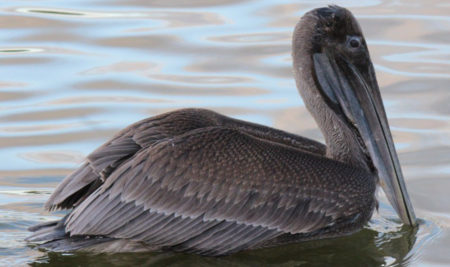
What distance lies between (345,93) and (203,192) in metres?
1.48

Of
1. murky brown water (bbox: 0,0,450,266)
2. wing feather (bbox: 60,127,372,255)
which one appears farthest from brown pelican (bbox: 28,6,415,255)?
murky brown water (bbox: 0,0,450,266)

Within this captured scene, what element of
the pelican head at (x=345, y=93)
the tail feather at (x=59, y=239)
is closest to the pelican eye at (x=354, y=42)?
the pelican head at (x=345, y=93)

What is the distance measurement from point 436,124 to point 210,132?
3.29 metres

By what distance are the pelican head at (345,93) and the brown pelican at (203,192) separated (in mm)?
52

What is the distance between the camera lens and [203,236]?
7.95m

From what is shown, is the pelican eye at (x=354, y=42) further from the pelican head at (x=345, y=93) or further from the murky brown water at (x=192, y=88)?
the murky brown water at (x=192, y=88)

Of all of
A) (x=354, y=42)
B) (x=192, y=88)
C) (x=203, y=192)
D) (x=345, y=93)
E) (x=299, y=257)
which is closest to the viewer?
(x=203, y=192)

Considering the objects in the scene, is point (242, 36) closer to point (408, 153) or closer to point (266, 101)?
point (266, 101)

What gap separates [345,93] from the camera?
28.3ft

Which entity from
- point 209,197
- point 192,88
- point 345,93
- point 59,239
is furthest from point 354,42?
point 192,88

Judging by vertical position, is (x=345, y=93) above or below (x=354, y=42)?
below

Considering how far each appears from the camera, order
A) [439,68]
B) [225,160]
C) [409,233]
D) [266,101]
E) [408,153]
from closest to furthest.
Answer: [225,160] → [409,233] → [408,153] → [266,101] → [439,68]

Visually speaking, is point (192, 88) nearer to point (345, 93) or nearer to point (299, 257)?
point (345, 93)

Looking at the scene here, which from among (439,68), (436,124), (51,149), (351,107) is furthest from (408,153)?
(51,149)
